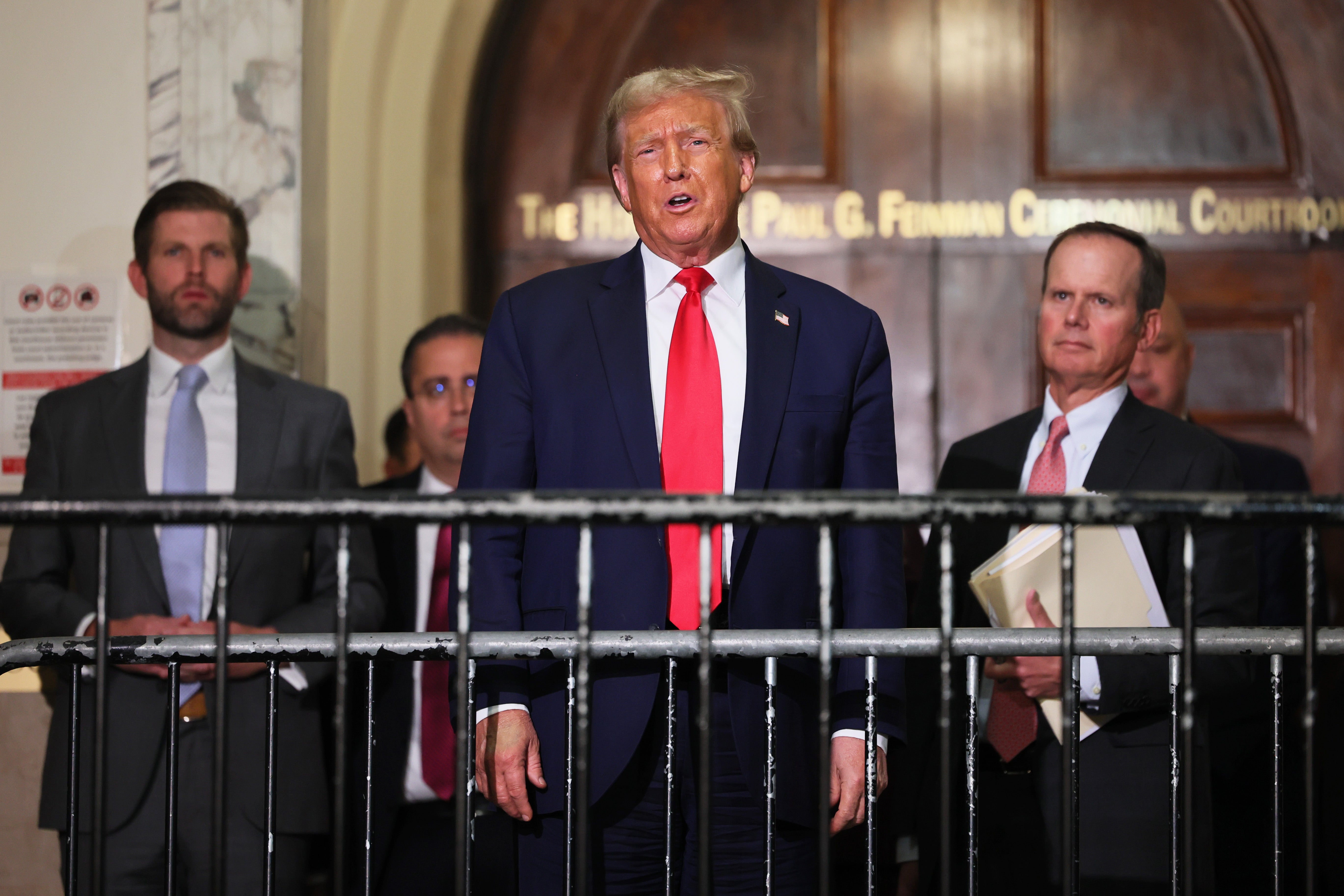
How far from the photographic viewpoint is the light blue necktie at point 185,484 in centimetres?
305

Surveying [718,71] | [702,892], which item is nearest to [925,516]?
[702,892]

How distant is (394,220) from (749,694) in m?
2.84

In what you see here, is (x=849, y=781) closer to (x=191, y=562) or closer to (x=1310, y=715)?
(x=1310, y=715)

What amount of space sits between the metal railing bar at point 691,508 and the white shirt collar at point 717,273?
785 mm

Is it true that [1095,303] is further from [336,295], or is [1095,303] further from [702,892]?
[336,295]

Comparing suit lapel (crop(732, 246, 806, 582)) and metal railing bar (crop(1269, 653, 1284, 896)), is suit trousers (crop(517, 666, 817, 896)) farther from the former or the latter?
metal railing bar (crop(1269, 653, 1284, 896))

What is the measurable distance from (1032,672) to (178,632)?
185 cm

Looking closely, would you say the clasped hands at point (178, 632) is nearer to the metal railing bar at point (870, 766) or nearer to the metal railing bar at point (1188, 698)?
the metal railing bar at point (870, 766)

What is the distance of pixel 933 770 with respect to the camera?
2707 millimetres

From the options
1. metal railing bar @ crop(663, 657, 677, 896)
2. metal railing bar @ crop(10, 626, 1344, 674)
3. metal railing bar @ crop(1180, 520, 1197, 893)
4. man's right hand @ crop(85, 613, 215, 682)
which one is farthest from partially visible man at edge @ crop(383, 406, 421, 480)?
metal railing bar @ crop(1180, 520, 1197, 893)

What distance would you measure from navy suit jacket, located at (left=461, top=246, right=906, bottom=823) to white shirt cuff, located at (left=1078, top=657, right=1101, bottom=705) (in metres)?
0.54

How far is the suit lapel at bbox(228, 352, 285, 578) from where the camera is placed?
3094 mm

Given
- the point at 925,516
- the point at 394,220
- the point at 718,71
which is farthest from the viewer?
the point at 394,220

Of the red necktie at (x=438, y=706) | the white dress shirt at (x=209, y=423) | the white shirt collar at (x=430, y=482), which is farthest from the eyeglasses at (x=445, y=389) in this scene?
the white dress shirt at (x=209, y=423)
